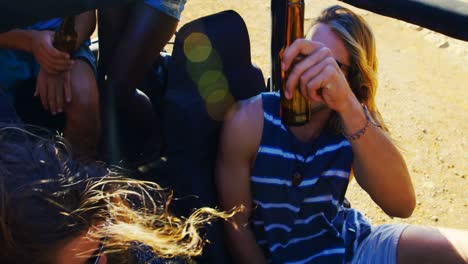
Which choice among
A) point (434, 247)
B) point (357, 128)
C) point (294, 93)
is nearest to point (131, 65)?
point (294, 93)

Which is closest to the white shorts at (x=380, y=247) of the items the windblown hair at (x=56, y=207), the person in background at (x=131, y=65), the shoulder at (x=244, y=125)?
the shoulder at (x=244, y=125)

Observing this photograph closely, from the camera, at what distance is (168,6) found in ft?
6.28

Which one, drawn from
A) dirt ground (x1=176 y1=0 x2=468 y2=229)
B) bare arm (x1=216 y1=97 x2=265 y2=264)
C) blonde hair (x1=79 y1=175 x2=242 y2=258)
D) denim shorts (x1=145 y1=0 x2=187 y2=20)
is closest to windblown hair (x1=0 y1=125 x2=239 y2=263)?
blonde hair (x1=79 y1=175 x2=242 y2=258)

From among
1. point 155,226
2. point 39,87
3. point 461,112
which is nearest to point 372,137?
point 155,226

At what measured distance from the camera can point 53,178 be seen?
97 cm

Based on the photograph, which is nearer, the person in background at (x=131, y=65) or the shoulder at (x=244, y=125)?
the shoulder at (x=244, y=125)

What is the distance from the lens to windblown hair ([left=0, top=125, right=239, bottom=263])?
0.92 metres

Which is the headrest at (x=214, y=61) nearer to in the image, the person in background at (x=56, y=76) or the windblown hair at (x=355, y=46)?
the windblown hair at (x=355, y=46)

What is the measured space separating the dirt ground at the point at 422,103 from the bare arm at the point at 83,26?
1.61 m

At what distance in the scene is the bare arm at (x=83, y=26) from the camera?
1.83 meters

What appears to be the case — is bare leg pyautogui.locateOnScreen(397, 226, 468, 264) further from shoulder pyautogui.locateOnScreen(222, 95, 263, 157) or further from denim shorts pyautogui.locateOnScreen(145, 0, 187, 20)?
denim shorts pyautogui.locateOnScreen(145, 0, 187, 20)

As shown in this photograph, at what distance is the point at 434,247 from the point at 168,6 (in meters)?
1.22

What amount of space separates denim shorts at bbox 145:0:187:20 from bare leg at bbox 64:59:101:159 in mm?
345

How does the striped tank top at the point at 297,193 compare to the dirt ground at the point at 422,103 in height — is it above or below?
above
